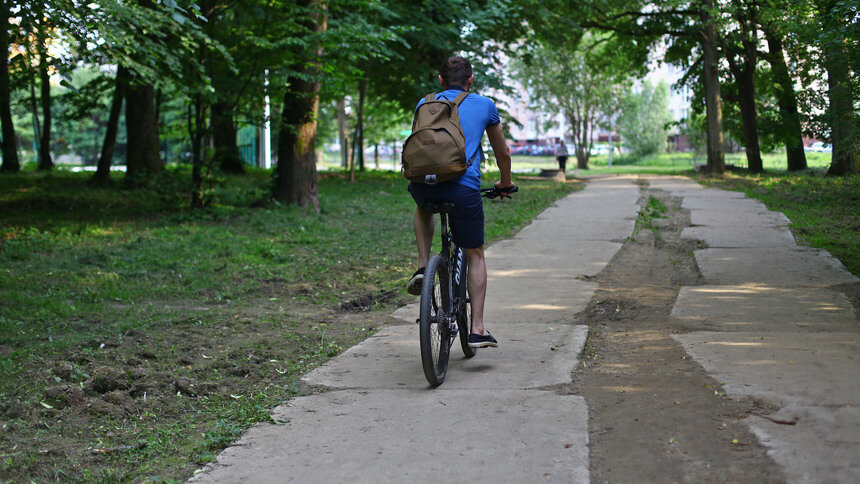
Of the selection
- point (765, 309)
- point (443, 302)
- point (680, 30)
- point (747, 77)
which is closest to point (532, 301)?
point (765, 309)

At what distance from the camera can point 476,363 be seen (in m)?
4.95

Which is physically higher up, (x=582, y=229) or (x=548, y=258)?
(x=582, y=229)

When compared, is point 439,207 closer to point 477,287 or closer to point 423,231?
point 423,231

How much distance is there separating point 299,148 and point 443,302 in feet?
34.8

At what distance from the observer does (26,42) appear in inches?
327

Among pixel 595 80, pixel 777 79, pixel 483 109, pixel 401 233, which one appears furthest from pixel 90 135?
pixel 483 109

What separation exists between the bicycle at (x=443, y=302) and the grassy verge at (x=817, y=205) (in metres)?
4.73

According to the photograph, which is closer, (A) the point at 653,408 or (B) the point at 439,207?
(A) the point at 653,408

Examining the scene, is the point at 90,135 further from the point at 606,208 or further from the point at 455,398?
the point at 455,398

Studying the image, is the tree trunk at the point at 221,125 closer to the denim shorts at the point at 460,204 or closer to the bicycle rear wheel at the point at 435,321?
the denim shorts at the point at 460,204

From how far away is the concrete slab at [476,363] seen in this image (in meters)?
4.48

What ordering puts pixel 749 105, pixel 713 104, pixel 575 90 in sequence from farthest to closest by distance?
pixel 575 90 < pixel 749 105 < pixel 713 104

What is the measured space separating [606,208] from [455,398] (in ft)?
36.0

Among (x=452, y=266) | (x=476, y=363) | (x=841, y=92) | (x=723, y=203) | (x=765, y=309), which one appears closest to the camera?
(x=452, y=266)
